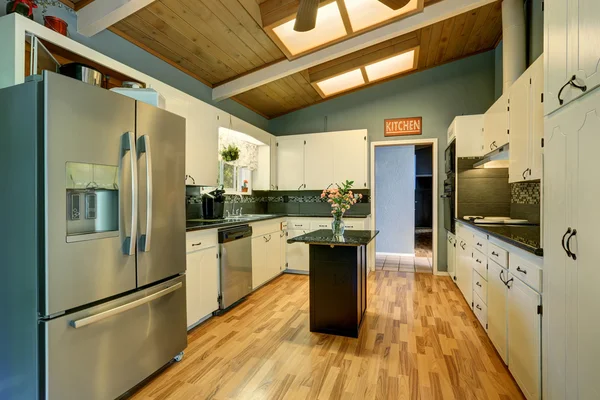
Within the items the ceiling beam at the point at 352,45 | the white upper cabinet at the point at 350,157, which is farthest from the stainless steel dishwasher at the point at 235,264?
the white upper cabinet at the point at 350,157

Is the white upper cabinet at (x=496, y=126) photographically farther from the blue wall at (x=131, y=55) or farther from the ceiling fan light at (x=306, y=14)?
the blue wall at (x=131, y=55)

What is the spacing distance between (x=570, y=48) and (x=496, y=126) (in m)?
1.96

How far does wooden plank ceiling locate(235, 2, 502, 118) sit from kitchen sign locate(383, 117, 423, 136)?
0.71 metres

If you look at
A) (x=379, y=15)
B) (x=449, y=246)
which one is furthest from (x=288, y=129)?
(x=449, y=246)

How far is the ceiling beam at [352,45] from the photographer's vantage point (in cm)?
305

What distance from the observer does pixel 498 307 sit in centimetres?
220

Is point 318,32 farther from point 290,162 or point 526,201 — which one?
point 526,201

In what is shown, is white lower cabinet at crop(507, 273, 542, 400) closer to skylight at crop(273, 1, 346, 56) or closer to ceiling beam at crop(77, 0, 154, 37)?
skylight at crop(273, 1, 346, 56)

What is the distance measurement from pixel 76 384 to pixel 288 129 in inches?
186

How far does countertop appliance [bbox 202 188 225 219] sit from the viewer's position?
11.3 ft

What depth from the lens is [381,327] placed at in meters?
2.77

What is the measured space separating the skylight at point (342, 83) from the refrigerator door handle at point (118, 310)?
3.58 meters

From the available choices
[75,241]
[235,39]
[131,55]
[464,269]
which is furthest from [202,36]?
[464,269]

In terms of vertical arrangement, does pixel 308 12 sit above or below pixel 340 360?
above
